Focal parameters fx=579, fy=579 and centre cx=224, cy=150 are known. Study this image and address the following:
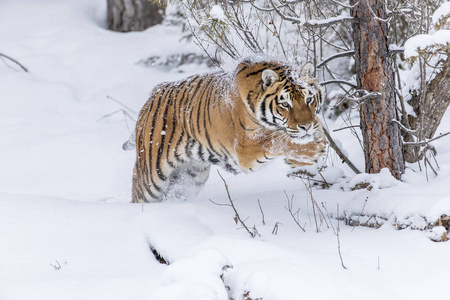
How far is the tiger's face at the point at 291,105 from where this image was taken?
163 inches

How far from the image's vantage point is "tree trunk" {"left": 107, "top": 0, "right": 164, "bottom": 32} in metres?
11.1

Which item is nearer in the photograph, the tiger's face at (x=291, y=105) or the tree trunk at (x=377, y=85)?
the tree trunk at (x=377, y=85)

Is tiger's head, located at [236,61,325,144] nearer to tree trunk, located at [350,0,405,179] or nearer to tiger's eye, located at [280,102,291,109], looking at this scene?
tiger's eye, located at [280,102,291,109]

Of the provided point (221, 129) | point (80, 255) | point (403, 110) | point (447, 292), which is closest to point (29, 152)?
point (221, 129)

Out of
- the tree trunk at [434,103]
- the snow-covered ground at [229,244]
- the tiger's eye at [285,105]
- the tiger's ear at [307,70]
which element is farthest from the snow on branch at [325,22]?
the snow-covered ground at [229,244]

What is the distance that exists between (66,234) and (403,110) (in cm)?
264

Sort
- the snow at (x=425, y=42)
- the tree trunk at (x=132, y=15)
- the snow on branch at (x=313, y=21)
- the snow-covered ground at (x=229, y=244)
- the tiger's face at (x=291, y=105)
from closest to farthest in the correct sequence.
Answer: the snow-covered ground at (x=229, y=244) < the snow at (x=425, y=42) < the snow on branch at (x=313, y=21) < the tiger's face at (x=291, y=105) < the tree trunk at (x=132, y=15)

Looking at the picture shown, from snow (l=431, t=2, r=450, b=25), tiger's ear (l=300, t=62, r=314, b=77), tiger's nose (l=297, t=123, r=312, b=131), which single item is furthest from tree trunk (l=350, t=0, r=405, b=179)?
snow (l=431, t=2, r=450, b=25)

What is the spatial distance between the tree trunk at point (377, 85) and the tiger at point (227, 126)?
369 mm

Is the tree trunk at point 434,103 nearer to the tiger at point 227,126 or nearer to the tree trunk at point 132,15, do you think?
the tiger at point 227,126

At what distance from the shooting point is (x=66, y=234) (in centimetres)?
382

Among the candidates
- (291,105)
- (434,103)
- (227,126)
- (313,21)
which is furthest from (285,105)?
(434,103)

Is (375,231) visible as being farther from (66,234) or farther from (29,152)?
(29,152)

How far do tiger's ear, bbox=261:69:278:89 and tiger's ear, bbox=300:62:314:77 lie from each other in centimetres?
20
